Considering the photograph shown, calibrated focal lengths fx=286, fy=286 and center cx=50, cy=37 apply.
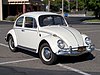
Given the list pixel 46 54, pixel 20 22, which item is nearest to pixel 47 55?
pixel 46 54

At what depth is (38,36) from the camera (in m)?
9.91

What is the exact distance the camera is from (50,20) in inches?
416

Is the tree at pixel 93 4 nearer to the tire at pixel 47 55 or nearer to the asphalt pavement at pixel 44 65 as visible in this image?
the asphalt pavement at pixel 44 65

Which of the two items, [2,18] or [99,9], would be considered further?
[2,18]

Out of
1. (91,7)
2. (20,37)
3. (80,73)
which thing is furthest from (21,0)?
(80,73)

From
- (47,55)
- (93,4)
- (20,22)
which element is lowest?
(47,55)

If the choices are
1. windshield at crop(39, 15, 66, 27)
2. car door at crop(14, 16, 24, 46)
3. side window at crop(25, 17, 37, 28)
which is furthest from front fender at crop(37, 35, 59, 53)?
car door at crop(14, 16, 24, 46)

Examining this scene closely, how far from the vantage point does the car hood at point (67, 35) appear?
931 cm

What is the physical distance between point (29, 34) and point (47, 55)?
50.9 inches

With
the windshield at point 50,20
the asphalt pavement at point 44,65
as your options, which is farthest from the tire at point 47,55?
the windshield at point 50,20

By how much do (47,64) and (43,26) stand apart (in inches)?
57.7

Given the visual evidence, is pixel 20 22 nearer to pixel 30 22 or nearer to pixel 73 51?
pixel 30 22

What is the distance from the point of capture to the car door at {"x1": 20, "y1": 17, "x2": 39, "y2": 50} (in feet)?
33.1

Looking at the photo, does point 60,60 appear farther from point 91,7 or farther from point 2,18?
point 2,18
